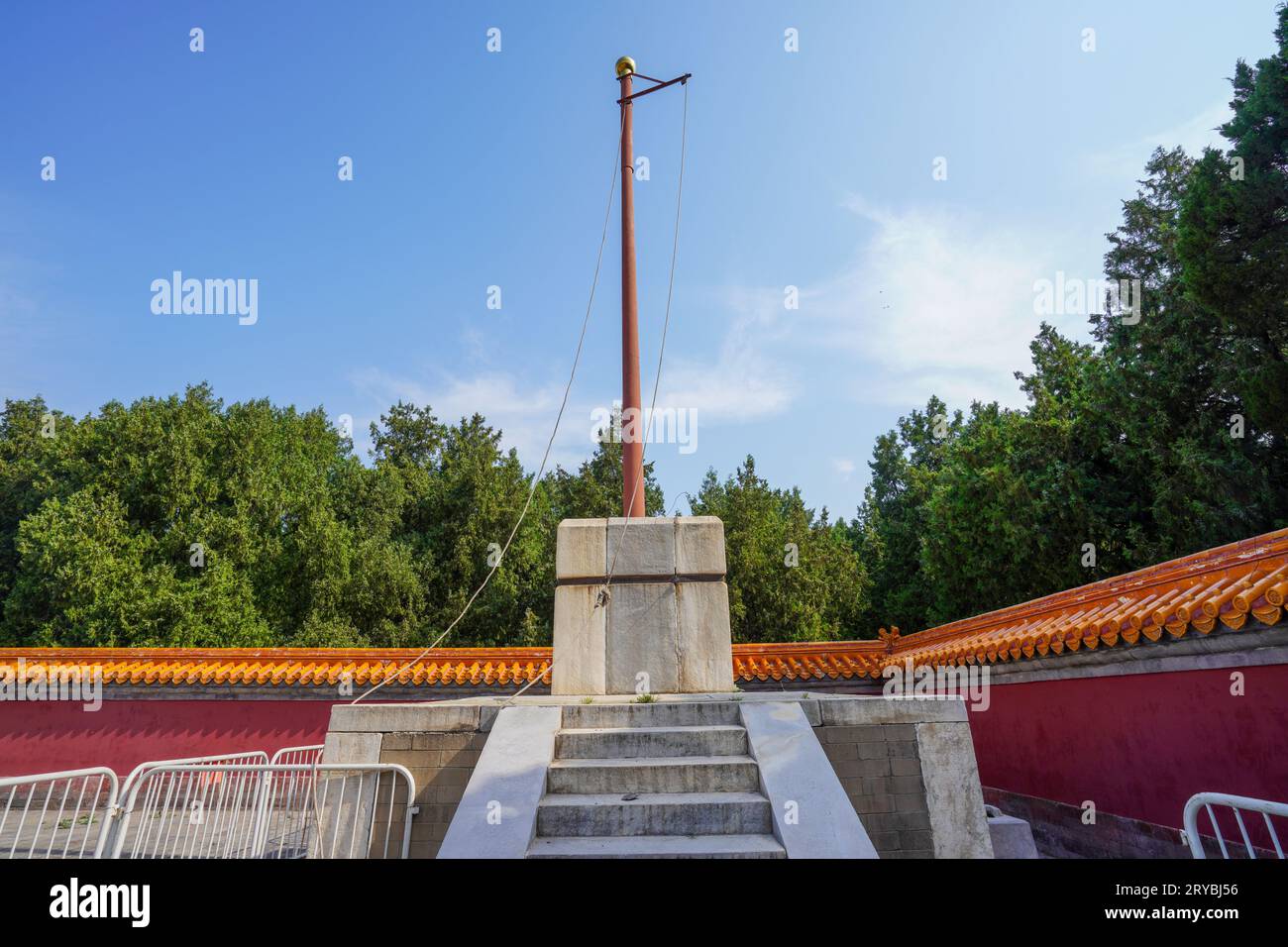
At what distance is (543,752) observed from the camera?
4.57 metres

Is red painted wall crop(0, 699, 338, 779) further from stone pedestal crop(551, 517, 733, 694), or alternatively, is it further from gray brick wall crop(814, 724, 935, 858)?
gray brick wall crop(814, 724, 935, 858)

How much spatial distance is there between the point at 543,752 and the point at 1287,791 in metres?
5.10

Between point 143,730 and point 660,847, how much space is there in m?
10.5

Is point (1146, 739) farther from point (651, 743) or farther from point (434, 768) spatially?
point (434, 768)

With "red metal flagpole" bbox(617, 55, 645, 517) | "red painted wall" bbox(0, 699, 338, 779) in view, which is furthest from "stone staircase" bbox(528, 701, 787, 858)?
"red painted wall" bbox(0, 699, 338, 779)

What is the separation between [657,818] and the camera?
13.7ft

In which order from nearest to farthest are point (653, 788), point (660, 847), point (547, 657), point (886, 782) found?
point (660, 847) → point (653, 788) → point (886, 782) → point (547, 657)

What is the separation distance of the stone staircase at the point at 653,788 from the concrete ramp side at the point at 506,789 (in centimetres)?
14

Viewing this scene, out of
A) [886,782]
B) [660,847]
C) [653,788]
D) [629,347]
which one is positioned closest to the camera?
[660,847]

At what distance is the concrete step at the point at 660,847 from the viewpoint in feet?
12.3

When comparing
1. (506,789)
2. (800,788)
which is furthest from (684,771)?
(506,789)

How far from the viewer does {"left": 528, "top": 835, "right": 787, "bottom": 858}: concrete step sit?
3.76 meters

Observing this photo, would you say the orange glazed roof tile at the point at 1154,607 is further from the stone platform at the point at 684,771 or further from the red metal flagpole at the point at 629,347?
the red metal flagpole at the point at 629,347
